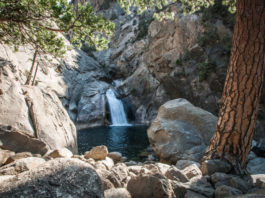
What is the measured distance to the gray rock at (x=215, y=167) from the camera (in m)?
3.64

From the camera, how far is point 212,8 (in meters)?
21.1

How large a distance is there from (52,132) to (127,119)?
22803mm

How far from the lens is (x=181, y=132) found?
9117 mm

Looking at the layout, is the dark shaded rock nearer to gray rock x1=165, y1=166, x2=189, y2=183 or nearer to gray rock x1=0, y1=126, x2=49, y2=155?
gray rock x1=165, y1=166, x2=189, y2=183

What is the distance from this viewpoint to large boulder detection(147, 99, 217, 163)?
856 cm

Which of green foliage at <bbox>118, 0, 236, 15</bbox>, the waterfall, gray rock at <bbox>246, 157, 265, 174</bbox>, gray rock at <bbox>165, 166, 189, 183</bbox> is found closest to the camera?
gray rock at <bbox>165, 166, 189, 183</bbox>

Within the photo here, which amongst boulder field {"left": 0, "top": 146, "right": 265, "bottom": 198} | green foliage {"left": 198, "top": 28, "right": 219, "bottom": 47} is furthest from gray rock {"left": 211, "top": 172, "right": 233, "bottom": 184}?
green foliage {"left": 198, "top": 28, "right": 219, "bottom": 47}

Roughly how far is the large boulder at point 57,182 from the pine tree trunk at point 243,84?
312 centimetres

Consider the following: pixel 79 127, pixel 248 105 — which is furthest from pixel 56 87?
pixel 248 105

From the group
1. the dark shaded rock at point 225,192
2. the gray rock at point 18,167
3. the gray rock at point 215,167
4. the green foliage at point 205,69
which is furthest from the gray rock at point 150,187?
the green foliage at point 205,69

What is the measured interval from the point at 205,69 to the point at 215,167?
17.1 metres

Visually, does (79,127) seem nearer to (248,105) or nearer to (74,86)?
(74,86)

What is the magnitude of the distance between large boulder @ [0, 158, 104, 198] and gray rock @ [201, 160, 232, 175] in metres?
2.62

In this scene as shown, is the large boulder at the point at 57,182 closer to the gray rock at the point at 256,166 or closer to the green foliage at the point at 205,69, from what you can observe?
the gray rock at the point at 256,166
